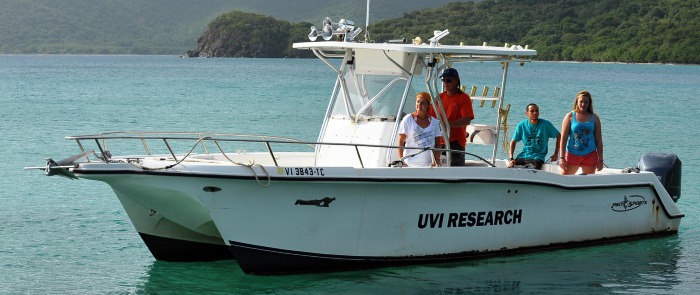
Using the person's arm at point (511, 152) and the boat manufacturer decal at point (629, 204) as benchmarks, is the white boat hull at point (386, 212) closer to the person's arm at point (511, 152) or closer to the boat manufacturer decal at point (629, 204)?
the boat manufacturer decal at point (629, 204)

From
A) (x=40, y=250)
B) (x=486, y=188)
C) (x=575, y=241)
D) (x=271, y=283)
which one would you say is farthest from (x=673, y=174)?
(x=40, y=250)

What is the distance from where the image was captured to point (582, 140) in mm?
12805

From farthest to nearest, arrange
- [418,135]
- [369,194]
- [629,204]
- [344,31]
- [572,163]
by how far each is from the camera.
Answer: [629,204], [572,163], [344,31], [418,135], [369,194]

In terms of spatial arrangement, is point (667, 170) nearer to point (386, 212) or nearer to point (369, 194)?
point (386, 212)

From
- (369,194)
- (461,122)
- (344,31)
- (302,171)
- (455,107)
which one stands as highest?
(344,31)

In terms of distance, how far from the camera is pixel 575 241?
12.8m

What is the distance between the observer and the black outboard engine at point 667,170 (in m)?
14.1

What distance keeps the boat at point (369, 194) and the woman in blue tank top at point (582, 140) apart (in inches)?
10.5

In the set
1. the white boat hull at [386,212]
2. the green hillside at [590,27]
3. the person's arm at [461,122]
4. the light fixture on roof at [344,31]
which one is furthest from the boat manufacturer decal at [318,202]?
the green hillside at [590,27]

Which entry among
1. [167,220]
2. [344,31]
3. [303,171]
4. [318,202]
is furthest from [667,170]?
[167,220]

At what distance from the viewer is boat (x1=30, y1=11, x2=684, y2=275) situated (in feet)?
34.5

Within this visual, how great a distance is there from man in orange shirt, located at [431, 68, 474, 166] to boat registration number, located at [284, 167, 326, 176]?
1962 mm

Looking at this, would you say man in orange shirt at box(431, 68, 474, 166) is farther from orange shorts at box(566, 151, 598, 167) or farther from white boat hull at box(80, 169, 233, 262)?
white boat hull at box(80, 169, 233, 262)

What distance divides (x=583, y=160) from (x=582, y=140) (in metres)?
0.25
